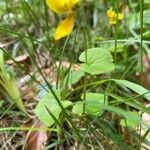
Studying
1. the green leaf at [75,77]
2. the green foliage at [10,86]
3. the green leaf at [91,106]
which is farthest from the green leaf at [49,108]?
the green foliage at [10,86]

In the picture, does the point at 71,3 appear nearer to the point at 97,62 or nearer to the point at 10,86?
the point at 97,62

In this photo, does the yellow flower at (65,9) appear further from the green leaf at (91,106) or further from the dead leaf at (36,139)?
the dead leaf at (36,139)

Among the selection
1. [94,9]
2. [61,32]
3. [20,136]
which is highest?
[61,32]

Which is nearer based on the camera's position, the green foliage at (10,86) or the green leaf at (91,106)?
the green leaf at (91,106)

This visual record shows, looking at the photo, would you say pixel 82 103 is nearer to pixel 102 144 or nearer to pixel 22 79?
pixel 102 144

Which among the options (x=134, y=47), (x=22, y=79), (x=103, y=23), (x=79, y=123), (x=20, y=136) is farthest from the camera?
(x=103, y=23)

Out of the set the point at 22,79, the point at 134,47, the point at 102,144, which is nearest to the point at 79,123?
the point at 102,144

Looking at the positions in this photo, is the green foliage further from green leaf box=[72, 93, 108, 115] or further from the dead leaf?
green leaf box=[72, 93, 108, 115]

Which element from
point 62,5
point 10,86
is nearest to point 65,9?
point 62,5
